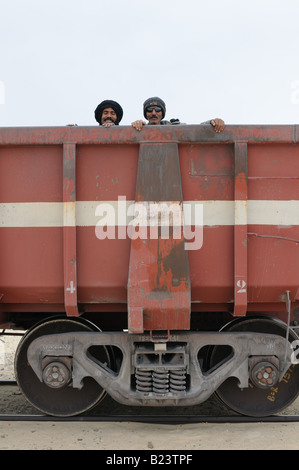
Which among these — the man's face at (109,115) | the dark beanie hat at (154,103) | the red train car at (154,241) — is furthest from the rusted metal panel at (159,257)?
the man's face at (109,115)

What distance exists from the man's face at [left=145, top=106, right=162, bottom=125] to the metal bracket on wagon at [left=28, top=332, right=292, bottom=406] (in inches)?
93.2

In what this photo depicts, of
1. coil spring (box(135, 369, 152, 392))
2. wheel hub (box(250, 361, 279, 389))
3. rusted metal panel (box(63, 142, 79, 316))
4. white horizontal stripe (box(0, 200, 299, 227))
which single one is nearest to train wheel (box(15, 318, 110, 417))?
coil spring (box(135, 369, 152, 392))

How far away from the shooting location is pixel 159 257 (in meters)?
3.37

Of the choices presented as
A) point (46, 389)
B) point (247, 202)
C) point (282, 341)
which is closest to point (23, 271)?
point (46, 389)

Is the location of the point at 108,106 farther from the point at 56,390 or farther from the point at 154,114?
the point at 56,390

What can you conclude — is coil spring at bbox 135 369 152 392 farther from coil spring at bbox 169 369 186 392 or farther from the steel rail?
the steel rail

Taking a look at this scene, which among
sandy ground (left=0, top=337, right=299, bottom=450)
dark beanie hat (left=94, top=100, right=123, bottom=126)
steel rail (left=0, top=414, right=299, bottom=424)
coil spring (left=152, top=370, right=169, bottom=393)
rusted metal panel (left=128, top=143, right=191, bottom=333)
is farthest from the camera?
dark beanie hat (left=94, top=100, right=123, bottom=126)

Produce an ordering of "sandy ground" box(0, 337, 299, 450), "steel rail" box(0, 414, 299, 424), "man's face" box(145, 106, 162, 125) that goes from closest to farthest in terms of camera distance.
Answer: "sandy ground" box(0, 337, 299, 450) → "steel rail" box(0, 414, 299, 424) → "man's face" box(145, 106, 162, 125)

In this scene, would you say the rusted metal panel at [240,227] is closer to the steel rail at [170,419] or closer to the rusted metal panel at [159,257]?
the rusted metal panel at [159,257]

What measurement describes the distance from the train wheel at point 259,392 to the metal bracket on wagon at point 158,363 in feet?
0.79

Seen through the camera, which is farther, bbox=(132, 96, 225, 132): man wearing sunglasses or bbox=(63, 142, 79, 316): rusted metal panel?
bbox=(132, 96, 225, 132): man wearing sunglasses

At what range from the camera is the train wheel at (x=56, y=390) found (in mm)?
3811

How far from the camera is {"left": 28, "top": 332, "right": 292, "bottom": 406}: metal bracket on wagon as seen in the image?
349 cm

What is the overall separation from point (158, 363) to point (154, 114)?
2650mm
